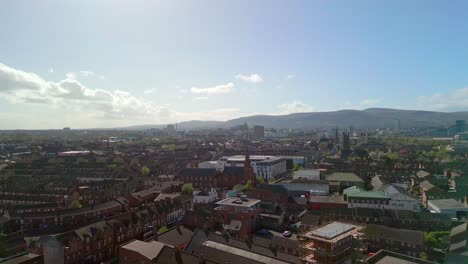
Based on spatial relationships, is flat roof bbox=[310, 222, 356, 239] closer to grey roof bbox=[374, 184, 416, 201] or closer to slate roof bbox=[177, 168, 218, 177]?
grey roof bbox=[374, 184, 416, 201]

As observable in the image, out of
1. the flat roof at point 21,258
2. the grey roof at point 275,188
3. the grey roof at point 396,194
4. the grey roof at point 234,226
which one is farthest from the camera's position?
the grey roof at point 275,188

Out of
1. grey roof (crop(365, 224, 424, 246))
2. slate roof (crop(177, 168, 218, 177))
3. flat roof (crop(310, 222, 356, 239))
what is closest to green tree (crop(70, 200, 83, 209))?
slate roof (crop(177, 168, 218, 177))

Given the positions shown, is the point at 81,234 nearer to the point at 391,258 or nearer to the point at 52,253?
the point at 52,253

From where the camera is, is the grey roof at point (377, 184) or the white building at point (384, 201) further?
the grey roof at point (377, 184)

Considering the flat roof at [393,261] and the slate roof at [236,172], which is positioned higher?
the flat roof at [393,261]

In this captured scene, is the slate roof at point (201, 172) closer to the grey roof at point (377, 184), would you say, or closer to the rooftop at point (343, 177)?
the rooftop at point (343, 177)

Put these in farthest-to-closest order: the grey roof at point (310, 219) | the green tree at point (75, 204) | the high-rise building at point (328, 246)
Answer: the green tree at point (75, 204) → the grey roof at point (310, 219) → the high-rise building at point (328, 246)

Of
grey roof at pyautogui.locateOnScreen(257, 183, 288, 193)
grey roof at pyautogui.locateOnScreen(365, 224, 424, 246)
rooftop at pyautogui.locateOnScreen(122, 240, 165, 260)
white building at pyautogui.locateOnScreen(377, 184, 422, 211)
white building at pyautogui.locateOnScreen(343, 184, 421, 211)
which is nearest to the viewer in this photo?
rooftop at pyautogui.locateOnScreen(122, 240, 165, 260)

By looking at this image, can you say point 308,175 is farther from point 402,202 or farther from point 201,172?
point 402,202

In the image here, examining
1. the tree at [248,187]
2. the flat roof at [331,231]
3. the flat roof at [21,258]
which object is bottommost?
the tree at [248,187]

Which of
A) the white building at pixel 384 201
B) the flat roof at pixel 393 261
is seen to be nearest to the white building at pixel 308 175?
the white building at pixel 384 201

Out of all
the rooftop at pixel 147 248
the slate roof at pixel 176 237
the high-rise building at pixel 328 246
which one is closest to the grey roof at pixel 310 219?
the slate roof at pixel 176 237

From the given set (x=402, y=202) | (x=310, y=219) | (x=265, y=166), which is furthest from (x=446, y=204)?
(x=265, y=166)

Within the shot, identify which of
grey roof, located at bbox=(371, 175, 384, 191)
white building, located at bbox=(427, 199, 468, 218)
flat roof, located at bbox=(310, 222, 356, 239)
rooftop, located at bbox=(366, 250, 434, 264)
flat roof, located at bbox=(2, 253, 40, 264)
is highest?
flat roof, located at bbox=(310, 222, 356, 239)
